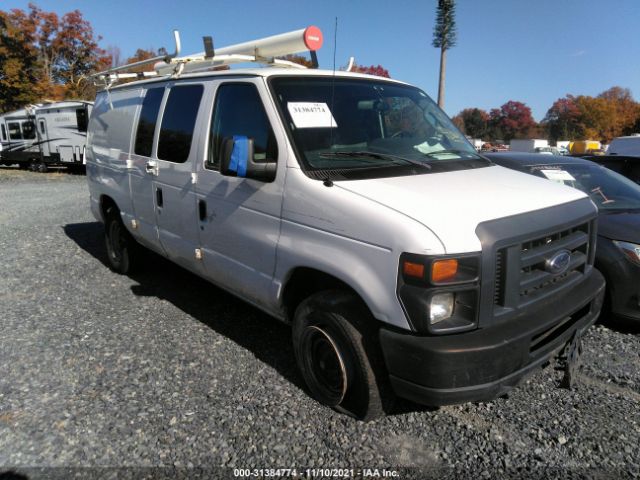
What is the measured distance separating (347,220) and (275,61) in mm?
2597

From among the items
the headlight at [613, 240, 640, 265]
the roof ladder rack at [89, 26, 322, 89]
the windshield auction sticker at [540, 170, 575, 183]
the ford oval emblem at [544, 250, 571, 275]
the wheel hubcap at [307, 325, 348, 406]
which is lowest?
the wheel hubcap at [307, 325, 348, 406]

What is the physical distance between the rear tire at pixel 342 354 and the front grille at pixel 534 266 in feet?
2.41

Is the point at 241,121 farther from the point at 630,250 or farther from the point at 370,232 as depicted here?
the point at 630,250

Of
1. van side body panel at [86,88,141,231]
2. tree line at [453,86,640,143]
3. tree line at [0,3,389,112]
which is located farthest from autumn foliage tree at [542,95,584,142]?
van side body panel at [86,88,141,231]

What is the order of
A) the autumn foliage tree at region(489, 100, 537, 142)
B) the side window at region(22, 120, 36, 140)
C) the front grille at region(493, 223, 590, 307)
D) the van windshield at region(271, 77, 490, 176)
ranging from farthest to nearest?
the autumn foliage tree at region(489, 100, 537, 142)
the side window at region(22, 120, 36, 140)
the van windshield at region(271, 77, 490, 176)
the front grille at region(493, 223, 590, 307)

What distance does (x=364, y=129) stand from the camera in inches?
130

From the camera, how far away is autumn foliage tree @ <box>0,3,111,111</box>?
106ft

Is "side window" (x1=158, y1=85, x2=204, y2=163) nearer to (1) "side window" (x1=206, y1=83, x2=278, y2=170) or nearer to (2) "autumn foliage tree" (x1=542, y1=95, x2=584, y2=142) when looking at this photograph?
(1) "side window" (x1=206, y1=83, x2=278, y2=170)

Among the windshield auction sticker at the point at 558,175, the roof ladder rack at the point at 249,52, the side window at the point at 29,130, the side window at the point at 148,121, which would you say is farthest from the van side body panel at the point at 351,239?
the side window at the point at 29,130

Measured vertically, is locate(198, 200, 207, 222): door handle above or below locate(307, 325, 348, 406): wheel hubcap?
above

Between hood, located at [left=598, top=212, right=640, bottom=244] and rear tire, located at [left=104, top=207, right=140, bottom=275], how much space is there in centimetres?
494

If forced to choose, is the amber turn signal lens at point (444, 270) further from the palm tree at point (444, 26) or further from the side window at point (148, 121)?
the palm tree at point (444, 26)

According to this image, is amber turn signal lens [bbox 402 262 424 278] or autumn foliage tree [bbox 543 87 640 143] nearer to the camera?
amber turn signal lens [bbox 402 262 424 278]

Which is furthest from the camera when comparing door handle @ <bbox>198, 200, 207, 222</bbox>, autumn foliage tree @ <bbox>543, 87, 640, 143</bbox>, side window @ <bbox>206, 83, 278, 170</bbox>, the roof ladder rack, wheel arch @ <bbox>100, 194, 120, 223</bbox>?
autumn foliage tree @ <bbox>543, 87, 640, 143</bbox>
